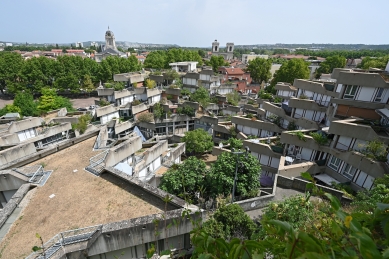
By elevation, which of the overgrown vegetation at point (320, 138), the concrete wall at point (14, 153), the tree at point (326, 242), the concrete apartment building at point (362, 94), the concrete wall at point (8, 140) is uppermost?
the tree at point (326, 242)

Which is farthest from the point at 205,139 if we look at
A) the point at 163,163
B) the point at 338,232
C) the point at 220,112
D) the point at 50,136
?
the point at 338,232

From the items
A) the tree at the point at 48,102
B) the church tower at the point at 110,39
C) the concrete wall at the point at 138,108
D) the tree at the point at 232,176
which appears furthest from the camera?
the church tower at the point at 110,39

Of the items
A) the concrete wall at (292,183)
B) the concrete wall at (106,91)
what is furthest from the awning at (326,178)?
the concrete wall at (106,91)

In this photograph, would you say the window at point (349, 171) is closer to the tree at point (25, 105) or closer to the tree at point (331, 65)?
the tree at point (25, 105)

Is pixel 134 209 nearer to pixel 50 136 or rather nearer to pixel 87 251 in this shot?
pixel 87 251

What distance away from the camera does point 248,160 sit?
14609 millimetres

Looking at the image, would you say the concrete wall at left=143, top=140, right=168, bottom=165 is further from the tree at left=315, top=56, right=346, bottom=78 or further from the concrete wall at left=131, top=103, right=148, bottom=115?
the tree at left=315, top=56, right=346, bottom=78

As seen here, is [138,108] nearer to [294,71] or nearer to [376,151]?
[376,151]

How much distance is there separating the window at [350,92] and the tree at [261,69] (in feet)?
154

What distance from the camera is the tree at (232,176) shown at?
14078 mm

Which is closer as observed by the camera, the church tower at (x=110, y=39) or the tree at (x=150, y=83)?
the tree at (x=150, y=83)

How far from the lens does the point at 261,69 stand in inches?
2473

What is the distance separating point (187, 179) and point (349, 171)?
1349 centimetres

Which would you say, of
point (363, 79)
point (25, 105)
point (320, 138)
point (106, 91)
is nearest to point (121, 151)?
point (320, 138)
